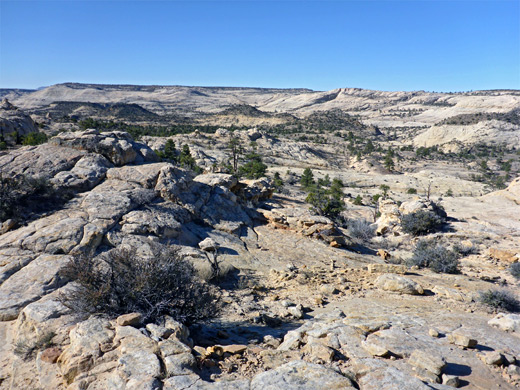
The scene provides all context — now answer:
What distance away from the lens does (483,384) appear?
4.79m

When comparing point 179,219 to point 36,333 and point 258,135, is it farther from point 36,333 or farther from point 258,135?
point 258,135

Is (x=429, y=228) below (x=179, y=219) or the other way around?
below

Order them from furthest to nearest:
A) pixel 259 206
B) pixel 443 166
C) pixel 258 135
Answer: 1. pixel 258 135
2. pixel 443 166
3. pixel 259 206

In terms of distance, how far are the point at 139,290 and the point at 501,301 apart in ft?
29.4

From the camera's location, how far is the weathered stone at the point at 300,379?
421 centimetres

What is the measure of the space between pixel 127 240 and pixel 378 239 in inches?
531

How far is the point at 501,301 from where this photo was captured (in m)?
8.36

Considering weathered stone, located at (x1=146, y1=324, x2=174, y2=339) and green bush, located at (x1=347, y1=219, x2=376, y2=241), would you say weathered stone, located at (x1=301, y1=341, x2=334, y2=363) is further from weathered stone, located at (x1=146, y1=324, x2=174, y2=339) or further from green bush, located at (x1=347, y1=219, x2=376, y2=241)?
green bush, located at (x1=347, y1=219, x2=376, y2=241)

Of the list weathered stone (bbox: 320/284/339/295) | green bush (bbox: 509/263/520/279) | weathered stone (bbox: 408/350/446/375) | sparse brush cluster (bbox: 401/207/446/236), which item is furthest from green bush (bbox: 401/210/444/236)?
weathered stone (bbox: 408/350/446/375)

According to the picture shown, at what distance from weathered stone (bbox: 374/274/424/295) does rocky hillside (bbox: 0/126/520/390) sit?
0.13 feet

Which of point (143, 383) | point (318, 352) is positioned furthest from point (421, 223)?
point (143, 383)

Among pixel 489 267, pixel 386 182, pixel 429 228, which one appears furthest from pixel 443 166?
pixel 489 267

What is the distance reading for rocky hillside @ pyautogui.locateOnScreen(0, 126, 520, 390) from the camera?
186 inches

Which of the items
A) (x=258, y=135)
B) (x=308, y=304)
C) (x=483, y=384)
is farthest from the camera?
(x=258, y=135)
